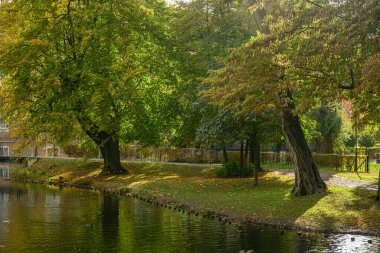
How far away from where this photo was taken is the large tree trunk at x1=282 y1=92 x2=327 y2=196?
23844 mm

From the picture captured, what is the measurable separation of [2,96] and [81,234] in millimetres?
17680

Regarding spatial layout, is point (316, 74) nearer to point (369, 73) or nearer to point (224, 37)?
point (369, 73)

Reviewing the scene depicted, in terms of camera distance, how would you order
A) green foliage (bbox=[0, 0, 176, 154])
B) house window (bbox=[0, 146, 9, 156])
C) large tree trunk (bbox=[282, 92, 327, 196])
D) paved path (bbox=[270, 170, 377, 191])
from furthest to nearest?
house window (bbox=[0, 146, 9, 156]) → green foliage (bbox=[0, 0, 176, 154]) → paved path (bbox=[270, 170, 377, 191]) → large tree trunk (bbox=[282, 92, 327, 196])

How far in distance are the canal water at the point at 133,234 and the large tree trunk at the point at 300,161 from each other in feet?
18.3

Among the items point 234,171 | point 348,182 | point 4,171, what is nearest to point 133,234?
point 348,182

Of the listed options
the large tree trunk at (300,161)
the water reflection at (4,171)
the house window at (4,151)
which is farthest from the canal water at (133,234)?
the house window at (4,151)

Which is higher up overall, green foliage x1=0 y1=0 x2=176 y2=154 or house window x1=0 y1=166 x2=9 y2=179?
green foliage x1=0 y1=0 x2=176 y2=154

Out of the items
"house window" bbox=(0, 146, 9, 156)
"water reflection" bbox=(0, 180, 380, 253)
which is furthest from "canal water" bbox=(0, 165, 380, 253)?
"house window" bbox=(0, 146, 9, 156)

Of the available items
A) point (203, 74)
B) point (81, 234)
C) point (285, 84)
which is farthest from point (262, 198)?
point (203, 74)

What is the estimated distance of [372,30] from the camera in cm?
1656

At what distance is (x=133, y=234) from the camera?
698 inches

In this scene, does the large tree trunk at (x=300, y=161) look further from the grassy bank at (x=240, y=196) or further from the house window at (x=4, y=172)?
the house window at (x=4, y=172)

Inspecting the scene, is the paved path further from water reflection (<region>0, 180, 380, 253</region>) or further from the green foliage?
the green foliage

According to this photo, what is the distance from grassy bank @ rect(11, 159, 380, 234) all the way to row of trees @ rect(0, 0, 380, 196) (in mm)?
1961
